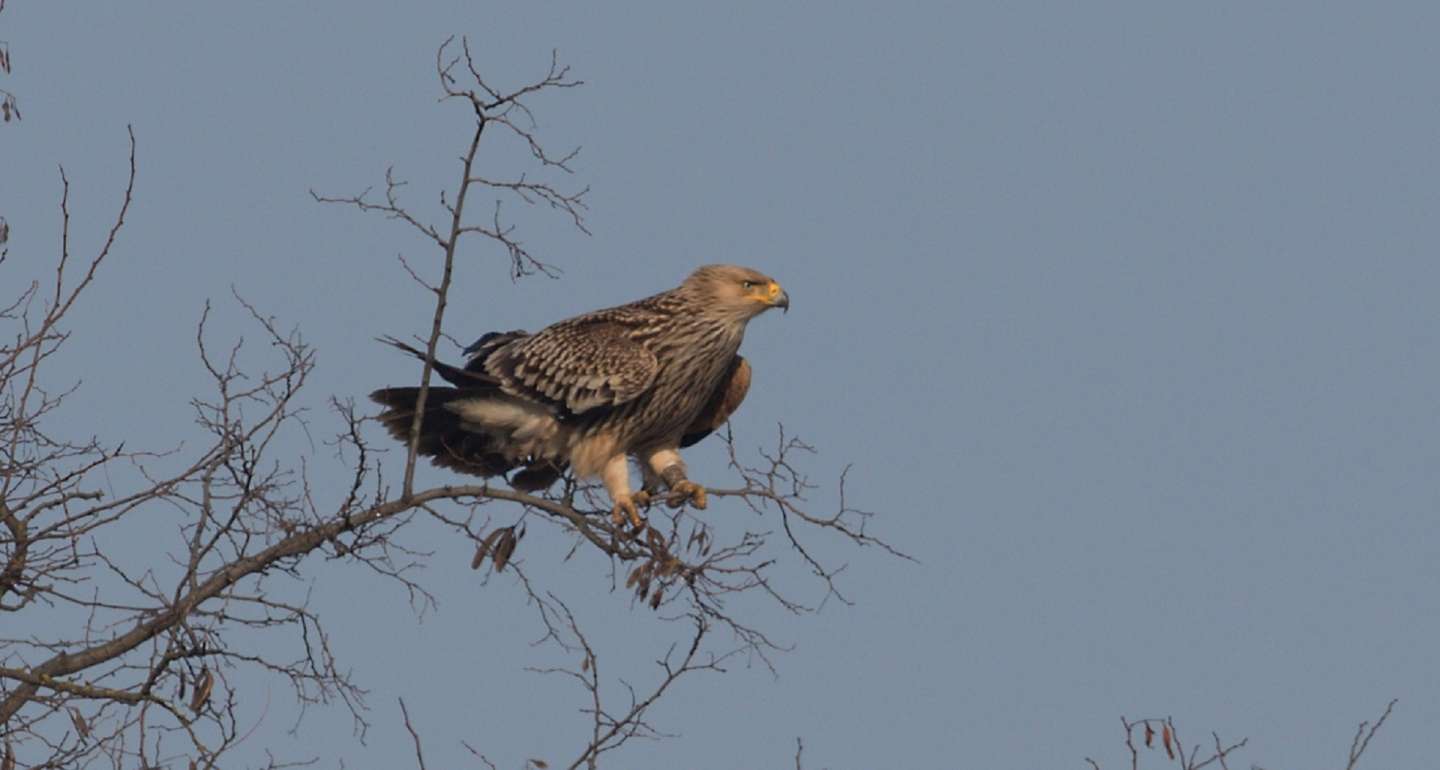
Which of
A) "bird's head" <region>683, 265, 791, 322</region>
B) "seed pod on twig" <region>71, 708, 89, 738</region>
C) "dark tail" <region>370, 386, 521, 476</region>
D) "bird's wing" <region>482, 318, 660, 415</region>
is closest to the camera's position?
"seed pod on twig" <region>71, 708, 89, 738</region>

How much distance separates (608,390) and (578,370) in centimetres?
17

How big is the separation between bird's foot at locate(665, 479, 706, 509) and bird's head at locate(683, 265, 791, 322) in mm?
943

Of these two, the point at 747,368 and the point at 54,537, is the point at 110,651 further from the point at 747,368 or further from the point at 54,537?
the point at 747,368

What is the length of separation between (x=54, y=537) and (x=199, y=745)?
100 cm

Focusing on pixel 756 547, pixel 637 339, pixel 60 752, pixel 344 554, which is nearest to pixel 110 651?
pixel 60 752

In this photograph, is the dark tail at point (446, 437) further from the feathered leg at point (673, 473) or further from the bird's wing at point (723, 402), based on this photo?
the bird's wing at point (723, 402)

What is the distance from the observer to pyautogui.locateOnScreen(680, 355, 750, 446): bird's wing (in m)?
10.1

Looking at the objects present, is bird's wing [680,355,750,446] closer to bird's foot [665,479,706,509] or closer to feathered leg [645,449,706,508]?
feathered leg [645,449,706,508]

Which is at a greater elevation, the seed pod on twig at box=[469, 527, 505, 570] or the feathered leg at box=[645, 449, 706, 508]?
the feathered leg at box=[645, 449, 706, 508]

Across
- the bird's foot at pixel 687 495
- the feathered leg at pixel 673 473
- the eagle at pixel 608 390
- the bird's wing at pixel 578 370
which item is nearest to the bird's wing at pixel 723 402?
the eagle at pixel 608 390

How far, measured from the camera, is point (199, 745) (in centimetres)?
656

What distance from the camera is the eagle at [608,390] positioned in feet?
31.0

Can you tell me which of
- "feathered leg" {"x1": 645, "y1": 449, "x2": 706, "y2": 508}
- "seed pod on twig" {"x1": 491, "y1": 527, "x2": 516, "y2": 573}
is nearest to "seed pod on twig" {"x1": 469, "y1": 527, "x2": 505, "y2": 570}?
"seed pod on twig" {"x1": 491, "y1": 527, "x2": 516, "y2": 573}

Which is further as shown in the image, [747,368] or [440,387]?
[747,368]
